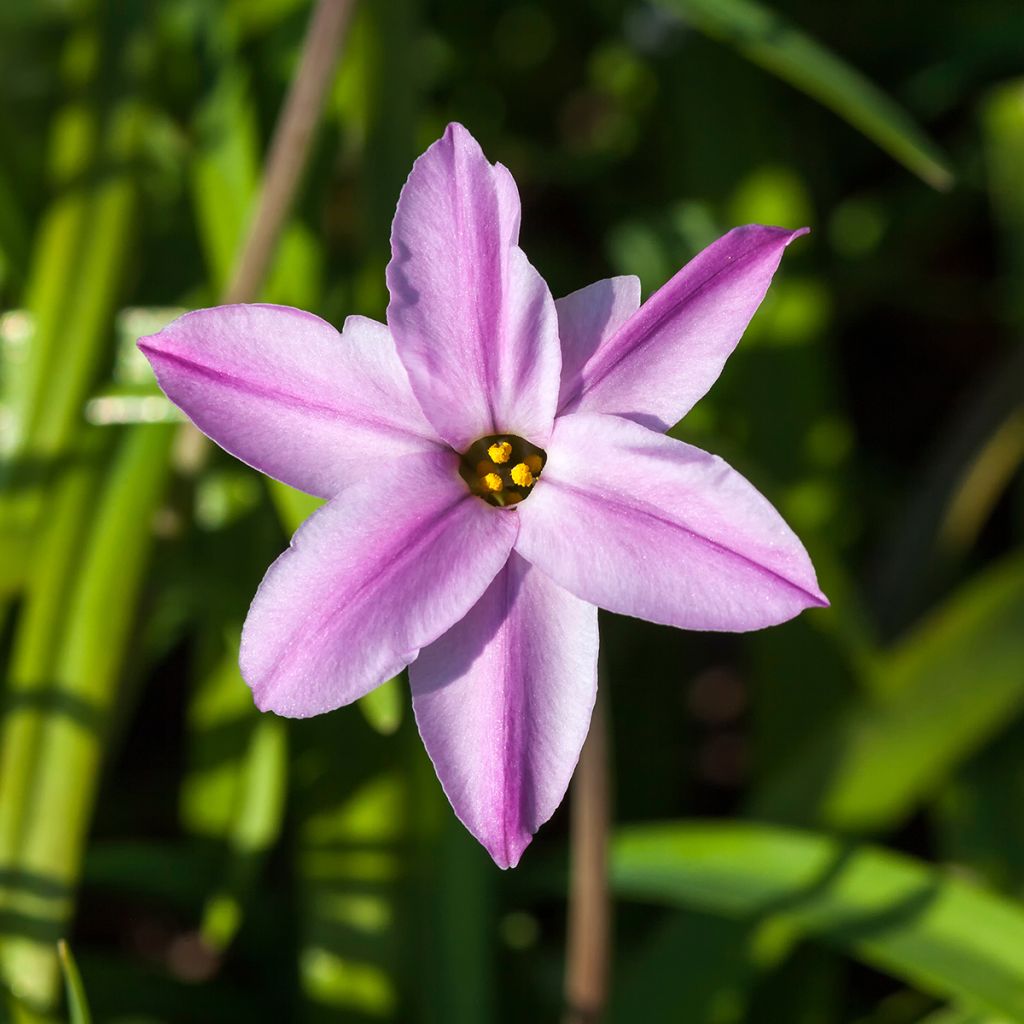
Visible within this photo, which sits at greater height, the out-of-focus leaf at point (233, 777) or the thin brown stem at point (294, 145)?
the thin brown stem at point (294, 145)

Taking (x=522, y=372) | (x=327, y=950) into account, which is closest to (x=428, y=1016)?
(x=327, y=950)

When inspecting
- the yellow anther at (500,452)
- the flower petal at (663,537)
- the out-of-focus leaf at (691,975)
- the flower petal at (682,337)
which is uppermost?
the flower petal at (682,337)

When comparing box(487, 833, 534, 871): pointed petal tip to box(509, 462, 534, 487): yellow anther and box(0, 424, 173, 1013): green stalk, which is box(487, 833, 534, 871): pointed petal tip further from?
box(0, 424, 173, 1013): green stalk

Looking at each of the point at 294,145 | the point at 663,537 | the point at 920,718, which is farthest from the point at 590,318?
the point at 920,718

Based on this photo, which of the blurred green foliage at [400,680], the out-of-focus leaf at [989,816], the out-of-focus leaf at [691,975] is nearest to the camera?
the blurred green foliage at [400,680]

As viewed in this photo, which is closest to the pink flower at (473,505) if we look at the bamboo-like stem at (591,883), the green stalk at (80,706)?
the bamboo-like stem at (591,883)

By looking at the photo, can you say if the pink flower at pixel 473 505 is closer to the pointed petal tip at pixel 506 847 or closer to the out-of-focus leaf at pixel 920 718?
the pointed petal tip at pixel 506 847

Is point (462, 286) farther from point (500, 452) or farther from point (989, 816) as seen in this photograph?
point (989, 816)
